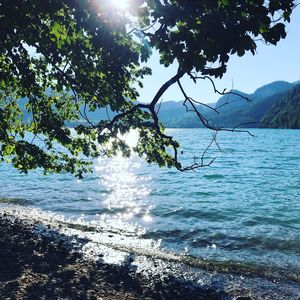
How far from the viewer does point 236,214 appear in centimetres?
2661

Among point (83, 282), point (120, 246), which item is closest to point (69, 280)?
point (83, 282)

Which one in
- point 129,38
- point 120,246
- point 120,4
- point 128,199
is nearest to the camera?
point 120,4

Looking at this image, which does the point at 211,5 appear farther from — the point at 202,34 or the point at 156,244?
the point at 156,244

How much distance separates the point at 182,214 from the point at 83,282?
14.9m

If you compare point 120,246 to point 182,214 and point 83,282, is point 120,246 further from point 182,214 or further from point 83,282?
point 182,214

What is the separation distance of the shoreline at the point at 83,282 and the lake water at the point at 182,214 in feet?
6.70

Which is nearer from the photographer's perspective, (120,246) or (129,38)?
(129,38)

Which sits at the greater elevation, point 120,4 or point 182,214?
point 120,4

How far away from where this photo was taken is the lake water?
1764 cm

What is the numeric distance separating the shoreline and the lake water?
2.04 meters

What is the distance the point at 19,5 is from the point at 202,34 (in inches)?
181

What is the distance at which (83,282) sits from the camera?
11.7 metres

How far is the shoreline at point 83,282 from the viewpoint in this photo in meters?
10.7

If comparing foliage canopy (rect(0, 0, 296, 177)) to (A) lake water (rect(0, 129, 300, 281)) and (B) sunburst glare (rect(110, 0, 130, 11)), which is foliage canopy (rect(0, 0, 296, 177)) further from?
(A) lake water (rect(0, 129, 300, 281))
